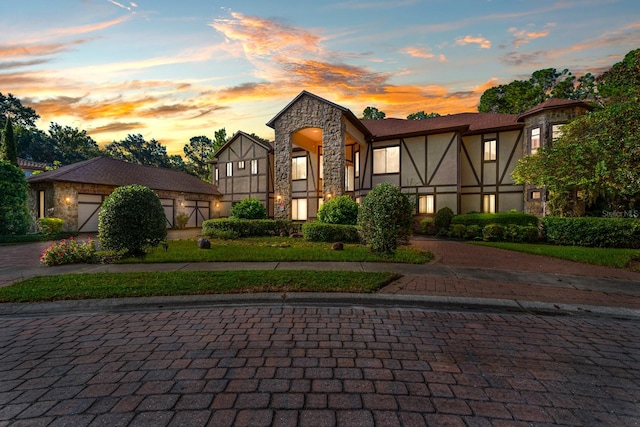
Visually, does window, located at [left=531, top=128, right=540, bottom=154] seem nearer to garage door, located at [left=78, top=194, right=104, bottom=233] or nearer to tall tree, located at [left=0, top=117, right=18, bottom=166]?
garage door, located at [left=78, top=194, right=104, bottom=233]

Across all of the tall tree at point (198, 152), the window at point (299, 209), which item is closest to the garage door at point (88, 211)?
the window at point (299, 209)

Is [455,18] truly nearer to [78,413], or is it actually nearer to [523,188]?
[523,188]

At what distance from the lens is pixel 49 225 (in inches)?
690

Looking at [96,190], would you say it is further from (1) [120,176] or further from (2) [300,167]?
(2) [300,167]

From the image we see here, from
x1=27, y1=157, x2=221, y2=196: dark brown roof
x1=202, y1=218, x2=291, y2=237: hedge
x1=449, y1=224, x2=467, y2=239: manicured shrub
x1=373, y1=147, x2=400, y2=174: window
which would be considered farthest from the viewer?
x1=373, y1=147, x2=400, y2=174: window

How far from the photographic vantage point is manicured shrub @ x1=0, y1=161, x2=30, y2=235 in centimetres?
1577

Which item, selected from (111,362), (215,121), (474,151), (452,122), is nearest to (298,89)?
(215,121)

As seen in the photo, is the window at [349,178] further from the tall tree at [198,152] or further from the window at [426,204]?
the tall tree at [198,152]

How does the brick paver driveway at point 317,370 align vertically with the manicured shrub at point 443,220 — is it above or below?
below

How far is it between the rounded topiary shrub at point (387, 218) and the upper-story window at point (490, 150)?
1450cm

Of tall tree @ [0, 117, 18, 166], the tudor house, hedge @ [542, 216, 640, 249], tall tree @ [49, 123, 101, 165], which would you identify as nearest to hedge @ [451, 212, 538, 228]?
hedge @ [542, 216, 640, 249]

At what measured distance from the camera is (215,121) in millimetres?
24062

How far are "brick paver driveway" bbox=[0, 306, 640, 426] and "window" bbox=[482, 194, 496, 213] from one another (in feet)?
56.9

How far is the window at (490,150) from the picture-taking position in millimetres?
20109
